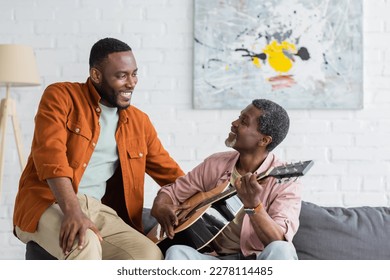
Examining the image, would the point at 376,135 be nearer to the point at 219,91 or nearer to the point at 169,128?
the point at 219,91

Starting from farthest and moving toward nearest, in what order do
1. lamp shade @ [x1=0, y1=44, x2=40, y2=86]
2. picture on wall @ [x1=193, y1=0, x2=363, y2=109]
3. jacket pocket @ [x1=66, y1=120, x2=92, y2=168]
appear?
picture on wall @ [x1=193, y1=0, x2=363, y2=109]
lamp shade @ [x1=0, y1=44, x2=40, y2=86]
jacket pocket @ [x1=66, y1=120, x2=92, y2=168]

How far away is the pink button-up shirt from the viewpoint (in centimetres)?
245

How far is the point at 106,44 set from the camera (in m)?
2.68

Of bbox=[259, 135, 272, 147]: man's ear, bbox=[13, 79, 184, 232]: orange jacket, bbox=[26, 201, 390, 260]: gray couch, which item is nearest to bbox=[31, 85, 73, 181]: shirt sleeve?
bbox=[13, 79, 184, 232]: orange jacket

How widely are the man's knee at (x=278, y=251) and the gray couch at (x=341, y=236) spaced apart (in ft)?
1.27

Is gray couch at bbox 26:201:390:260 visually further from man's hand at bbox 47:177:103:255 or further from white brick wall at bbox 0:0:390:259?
white brick wall at bbox 0:0:390:259

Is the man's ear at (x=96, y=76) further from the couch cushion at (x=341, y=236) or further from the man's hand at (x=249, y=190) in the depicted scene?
the couch cushion at (x=341, y=236)

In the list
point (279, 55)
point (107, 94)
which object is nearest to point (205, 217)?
point (107, 94)

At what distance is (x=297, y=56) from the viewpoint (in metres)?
3.91

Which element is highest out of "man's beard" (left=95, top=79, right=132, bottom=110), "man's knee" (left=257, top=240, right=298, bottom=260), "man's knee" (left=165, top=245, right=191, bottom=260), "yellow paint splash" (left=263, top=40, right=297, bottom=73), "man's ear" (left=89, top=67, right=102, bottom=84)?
"yellow paint splash" (left=263, top=40, right=297, bottom=73)

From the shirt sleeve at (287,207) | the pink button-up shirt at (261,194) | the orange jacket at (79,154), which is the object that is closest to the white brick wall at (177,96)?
the orange jacket at (79,154)

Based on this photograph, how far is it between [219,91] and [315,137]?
0.62 m

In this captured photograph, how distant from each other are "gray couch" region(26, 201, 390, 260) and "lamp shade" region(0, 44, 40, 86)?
4.50 feet

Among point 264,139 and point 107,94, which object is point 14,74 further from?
point 264,139
